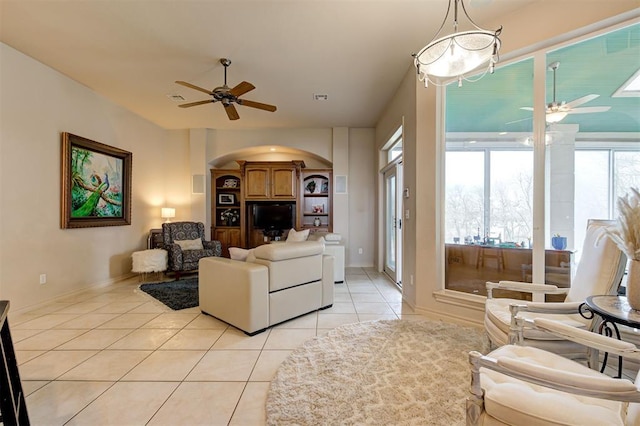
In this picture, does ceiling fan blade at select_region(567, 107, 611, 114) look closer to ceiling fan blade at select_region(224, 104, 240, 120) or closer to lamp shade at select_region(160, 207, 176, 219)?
ceiling fan blade at select_region(224, 104, 240, 120)

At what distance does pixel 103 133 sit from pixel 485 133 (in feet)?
18.2

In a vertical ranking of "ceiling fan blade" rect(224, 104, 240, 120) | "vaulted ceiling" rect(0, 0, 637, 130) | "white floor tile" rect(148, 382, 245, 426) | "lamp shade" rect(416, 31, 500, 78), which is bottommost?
"white floor tile" rect(148, 382, 245, 426)

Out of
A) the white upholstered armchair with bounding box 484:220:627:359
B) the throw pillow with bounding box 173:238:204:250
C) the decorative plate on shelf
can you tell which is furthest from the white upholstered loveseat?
the decorative plate on shelf

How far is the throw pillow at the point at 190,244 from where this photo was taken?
493 cm

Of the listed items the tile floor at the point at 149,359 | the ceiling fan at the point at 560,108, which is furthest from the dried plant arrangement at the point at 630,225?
Result: the tile floor at the point at 149,359

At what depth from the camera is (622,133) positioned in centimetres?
217

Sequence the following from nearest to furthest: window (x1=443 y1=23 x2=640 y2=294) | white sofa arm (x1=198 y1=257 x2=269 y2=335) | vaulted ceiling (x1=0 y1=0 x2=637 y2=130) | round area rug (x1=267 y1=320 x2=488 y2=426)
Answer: round area rug (x1=267 y1=320 x2=488 y2=426), window (x1=443 y1=23 x2=640 y2=294), vaulted ceiling (x1=0 y1=0 x2=637 y2=130), white sofa arm (x1=198 y1=257 x2=269 y2=335)

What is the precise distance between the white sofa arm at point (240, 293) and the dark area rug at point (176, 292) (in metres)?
0.78

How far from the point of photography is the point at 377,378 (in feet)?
6.08

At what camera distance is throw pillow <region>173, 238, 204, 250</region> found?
493 centimetres

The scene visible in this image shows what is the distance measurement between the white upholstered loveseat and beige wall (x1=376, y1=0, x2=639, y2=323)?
1088mm

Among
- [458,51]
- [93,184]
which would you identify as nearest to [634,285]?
[458,51]

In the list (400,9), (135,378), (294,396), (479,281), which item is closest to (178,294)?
(135,378)

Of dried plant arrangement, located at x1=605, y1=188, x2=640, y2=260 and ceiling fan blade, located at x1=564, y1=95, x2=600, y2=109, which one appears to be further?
ceiling fan blade, located at x1=564, y1=95, x2=600, y2=109
